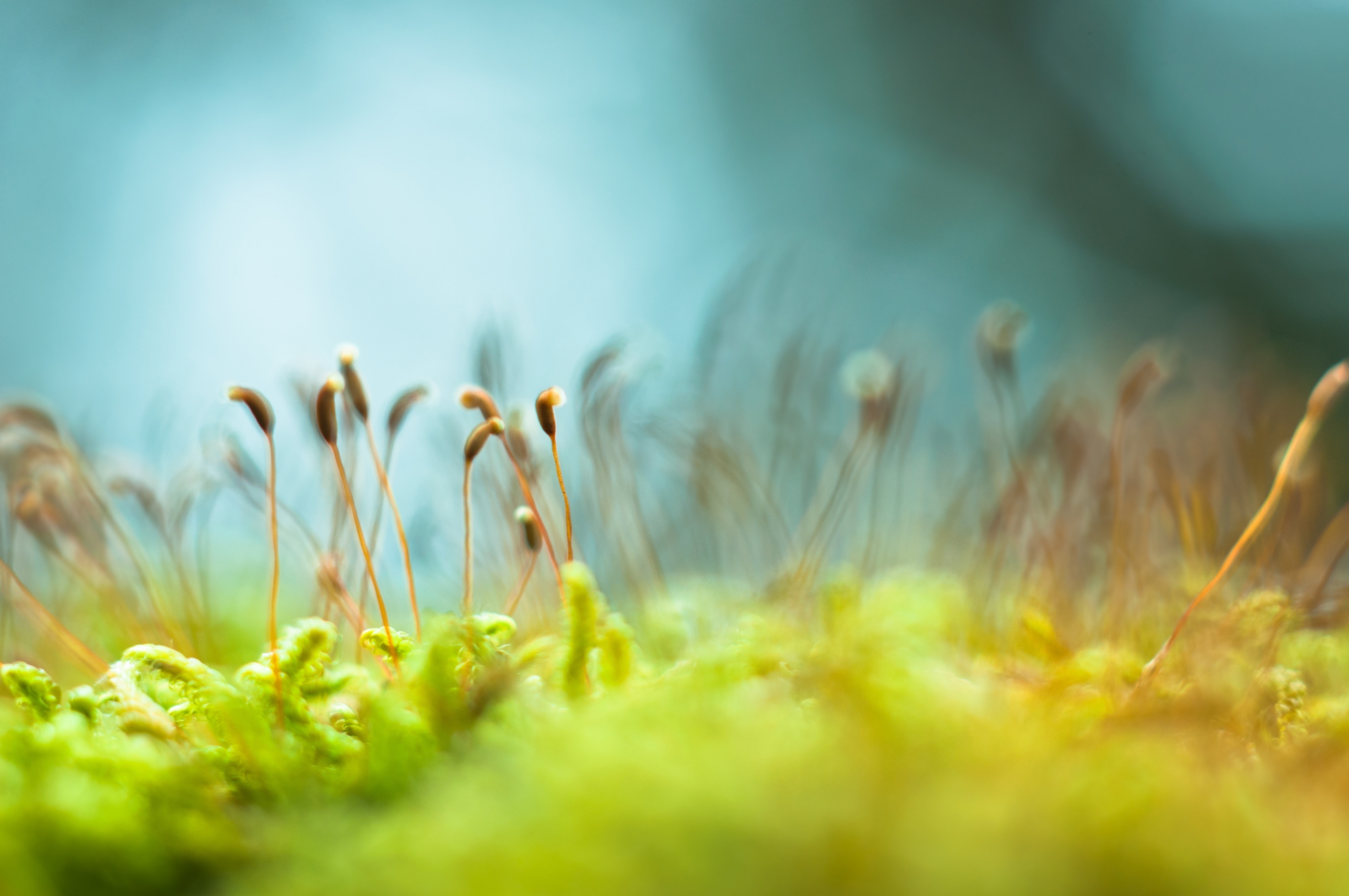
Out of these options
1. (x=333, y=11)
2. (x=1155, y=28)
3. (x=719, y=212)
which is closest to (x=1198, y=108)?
(x=1155, y=28)

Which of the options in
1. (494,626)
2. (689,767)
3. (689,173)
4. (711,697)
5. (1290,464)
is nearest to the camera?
(689,767)

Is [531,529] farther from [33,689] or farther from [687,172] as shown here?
[687,172]

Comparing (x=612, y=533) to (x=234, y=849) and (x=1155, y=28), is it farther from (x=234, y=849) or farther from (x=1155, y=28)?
(x=1155, y=28)

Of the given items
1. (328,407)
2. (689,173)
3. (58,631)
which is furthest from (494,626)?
(689,173)

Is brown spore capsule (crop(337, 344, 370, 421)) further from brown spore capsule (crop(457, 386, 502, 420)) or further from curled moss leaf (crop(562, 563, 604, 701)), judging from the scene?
curled moss leaf (crop(562, 563, 604, 701))

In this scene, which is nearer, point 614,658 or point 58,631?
point 614,658

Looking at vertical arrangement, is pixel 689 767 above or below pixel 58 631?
below

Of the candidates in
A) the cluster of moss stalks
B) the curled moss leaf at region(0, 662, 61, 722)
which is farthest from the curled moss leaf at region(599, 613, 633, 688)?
the curled moss leaf at region(0, 662, 61, 722)
